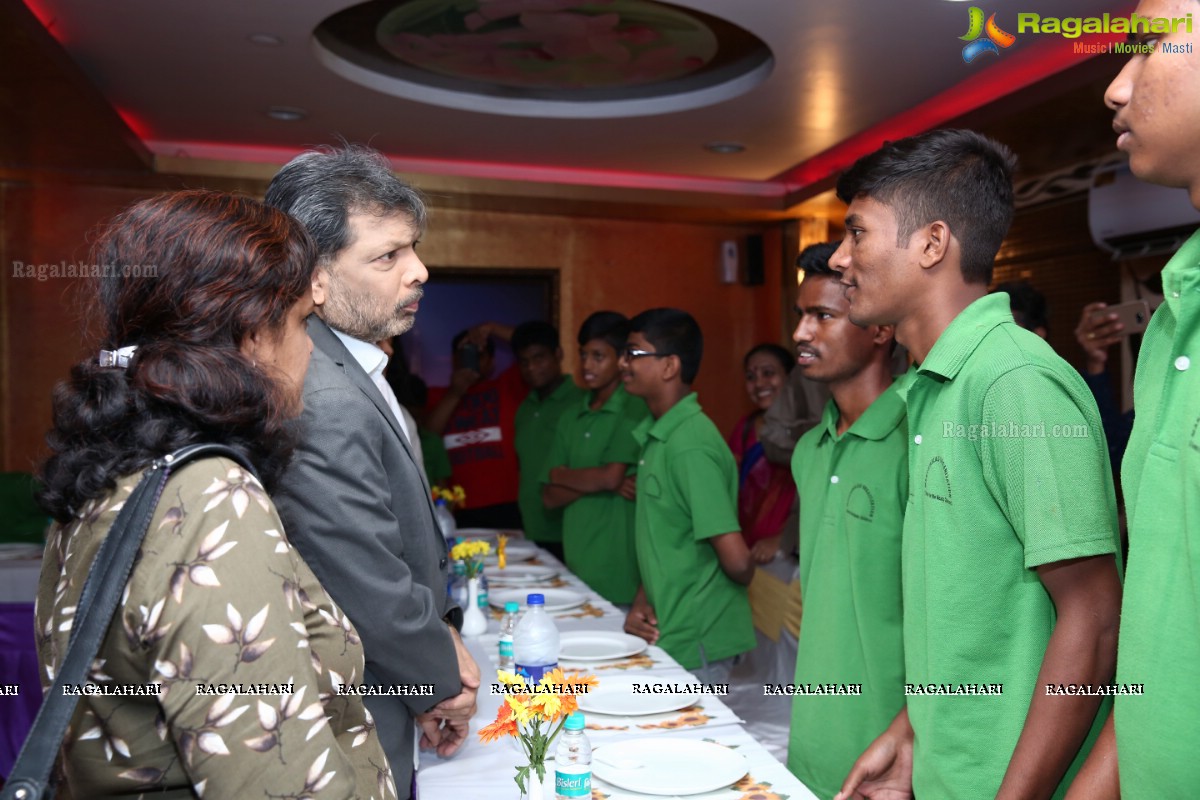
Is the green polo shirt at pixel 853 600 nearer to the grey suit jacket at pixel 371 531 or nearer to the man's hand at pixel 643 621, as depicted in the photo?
the grey suit jacket at pixel 371 531

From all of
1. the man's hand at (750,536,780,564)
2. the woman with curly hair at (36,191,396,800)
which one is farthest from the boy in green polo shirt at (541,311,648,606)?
the woman with curly hair at (36,191,396,800)

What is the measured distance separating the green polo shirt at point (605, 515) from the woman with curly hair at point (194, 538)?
2762mm

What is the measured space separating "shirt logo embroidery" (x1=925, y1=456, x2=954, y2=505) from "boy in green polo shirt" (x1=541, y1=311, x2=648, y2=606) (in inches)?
90.5

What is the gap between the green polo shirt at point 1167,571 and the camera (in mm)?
860

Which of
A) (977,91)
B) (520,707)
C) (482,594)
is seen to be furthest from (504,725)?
Answer: (977,91)

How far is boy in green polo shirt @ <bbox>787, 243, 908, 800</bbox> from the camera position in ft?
5.45

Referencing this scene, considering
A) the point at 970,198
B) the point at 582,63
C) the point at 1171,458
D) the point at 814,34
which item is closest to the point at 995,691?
the point at 1171,458

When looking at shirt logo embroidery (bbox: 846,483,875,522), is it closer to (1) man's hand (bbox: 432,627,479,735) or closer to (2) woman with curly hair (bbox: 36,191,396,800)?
(1) man's hand (bbox: 432,627,479,735)

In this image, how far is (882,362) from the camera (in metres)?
2.01

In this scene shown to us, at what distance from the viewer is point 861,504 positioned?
1.73 metres

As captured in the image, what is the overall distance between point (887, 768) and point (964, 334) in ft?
2.34

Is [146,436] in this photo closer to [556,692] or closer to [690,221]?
[556,692]

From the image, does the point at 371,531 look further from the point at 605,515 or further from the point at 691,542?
the point at 605,515

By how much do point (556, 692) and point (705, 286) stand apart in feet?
20.0
